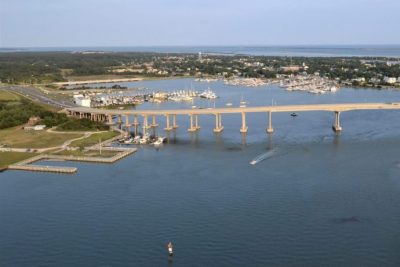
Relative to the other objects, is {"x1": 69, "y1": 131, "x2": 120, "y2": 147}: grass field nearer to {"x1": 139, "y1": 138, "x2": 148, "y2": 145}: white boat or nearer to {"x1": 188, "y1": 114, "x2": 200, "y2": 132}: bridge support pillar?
{"x1": 139, "y1": 138, "x2": 148, "y2": 145}: white boat

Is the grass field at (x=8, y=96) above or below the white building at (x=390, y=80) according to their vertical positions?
above

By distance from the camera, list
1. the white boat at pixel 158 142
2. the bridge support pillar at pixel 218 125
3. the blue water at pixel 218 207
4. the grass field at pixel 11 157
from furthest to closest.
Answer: the bridge support pillar at pixel 218 125
the white boat at pixel 158 142
the grass field at pixel 11 157
the blue water at pixel 218 207

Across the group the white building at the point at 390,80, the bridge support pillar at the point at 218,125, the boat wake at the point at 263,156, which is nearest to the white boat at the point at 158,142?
the bridge support pillar at the point at 218,125

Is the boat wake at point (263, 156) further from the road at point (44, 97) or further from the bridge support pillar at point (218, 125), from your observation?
the road at point (44, 97)

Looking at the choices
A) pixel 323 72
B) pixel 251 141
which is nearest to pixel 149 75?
pixel 323 72

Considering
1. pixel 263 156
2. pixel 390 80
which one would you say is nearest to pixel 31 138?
pixel 263 156

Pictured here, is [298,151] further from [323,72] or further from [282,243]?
[323,72]
